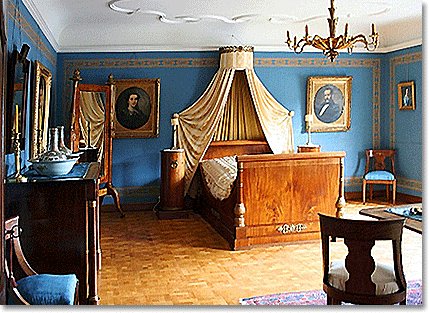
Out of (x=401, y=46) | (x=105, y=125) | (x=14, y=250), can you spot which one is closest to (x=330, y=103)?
(x=401, y=46)

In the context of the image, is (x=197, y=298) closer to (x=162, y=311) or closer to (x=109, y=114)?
(x=162, y=311)

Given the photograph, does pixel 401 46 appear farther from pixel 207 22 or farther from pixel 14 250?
pixel 14 250

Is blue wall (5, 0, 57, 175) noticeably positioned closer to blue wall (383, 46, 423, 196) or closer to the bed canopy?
the bed canopy

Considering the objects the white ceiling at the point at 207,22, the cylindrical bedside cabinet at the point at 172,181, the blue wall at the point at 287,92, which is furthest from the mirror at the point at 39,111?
the cylindrical bedside cabinet at the point at 172,181

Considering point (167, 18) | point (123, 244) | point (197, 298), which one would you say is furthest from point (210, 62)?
point (197, 298)

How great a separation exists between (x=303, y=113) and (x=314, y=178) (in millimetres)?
1776

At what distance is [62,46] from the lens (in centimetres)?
470

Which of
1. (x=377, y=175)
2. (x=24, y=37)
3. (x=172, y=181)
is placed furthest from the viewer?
(x=377, y=175)

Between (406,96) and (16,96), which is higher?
(406,96)

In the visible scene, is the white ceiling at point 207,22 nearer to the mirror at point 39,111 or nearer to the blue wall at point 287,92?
the blue wall at point 287,92

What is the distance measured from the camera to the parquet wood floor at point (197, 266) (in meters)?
2.49

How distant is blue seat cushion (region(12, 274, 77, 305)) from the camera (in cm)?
164

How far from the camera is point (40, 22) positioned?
341 cm

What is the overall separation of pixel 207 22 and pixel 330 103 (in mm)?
1559
